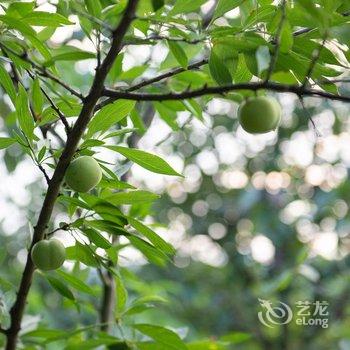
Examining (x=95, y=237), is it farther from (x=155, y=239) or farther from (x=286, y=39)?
(x=286, y=39)

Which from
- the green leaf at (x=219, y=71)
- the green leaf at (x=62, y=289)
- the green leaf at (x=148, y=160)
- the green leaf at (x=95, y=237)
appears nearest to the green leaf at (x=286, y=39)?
the green leaf at (x=219, y=71)

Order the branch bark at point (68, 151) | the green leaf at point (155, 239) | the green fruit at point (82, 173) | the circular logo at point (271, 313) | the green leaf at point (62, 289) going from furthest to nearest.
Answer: the circular logo at point (271, 313) < the green leaf at point (62, 289) < the green leaf at point (155, 239) < the green fruit at point (82, 173) < the branch bark at point (68, 151)

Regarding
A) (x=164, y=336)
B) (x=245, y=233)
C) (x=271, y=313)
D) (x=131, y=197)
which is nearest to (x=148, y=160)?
(x=131, y=197)

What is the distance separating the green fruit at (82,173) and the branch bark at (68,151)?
11 millimetres

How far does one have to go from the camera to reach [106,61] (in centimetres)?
54

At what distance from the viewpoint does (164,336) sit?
88cm

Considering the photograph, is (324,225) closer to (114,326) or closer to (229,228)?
(229,228)

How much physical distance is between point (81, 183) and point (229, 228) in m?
2.82

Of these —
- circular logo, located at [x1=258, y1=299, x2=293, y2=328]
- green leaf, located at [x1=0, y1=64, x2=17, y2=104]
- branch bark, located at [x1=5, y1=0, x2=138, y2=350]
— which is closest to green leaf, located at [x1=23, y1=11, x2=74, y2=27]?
green leaf, located at [x1=0, y1=64, x2=17, y2=104]

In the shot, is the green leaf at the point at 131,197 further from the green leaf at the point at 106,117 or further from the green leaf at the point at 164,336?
the green leaf at the point at 164,336

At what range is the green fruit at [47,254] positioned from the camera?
2.22 feet

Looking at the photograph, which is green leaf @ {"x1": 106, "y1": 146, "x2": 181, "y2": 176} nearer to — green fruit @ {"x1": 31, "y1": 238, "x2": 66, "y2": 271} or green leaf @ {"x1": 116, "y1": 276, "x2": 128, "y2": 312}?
green fruit @ {"x1": 31, "y1": 238, "x2": 66, "y2": 271}

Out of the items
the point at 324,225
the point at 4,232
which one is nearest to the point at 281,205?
the point at 324,225

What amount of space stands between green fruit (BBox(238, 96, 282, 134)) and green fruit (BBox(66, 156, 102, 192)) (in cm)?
16
